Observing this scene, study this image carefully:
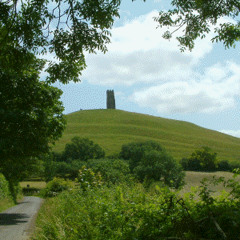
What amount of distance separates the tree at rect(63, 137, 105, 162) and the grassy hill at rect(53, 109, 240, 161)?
5.53 metres

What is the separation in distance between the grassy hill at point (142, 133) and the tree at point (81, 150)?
5528mm

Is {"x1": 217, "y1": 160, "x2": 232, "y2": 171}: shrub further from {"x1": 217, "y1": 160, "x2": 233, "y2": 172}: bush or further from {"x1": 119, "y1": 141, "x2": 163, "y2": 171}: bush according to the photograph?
{"x1": 119, "y1": 141, "x2": 163, "y2": 171}: bush

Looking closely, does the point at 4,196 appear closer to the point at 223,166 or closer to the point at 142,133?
the point at 223,166

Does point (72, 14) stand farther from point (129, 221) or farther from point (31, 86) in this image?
point (31, 86)

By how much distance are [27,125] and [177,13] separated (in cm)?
1357

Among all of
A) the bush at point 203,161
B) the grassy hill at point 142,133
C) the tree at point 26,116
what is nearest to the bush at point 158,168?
the bush at point 203,161

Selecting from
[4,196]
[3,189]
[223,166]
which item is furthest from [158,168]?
[223,166]

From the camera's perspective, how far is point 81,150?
91000 millimetres

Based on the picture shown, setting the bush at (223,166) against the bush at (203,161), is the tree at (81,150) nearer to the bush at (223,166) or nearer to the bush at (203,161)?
the bush at (203,161)

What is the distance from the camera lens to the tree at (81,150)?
90.3m

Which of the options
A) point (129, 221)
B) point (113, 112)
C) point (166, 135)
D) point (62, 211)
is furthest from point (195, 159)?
point (113, 112)

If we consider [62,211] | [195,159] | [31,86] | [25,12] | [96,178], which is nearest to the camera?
[25,12]

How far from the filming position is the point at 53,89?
23.4m

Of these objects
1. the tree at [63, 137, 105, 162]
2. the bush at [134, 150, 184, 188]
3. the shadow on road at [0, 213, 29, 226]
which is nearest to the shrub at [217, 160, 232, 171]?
the bush at [134, 150, 184, 188]
